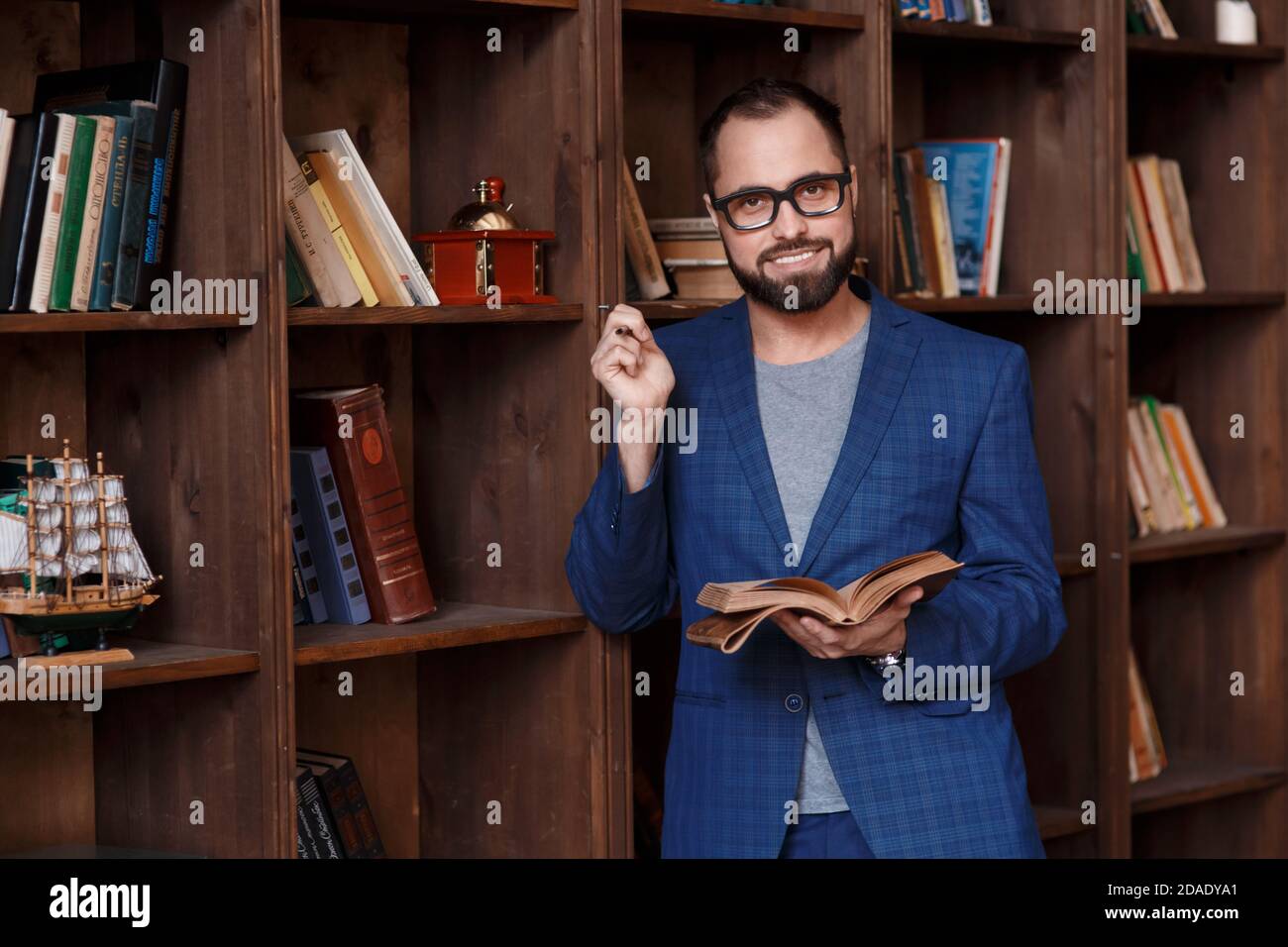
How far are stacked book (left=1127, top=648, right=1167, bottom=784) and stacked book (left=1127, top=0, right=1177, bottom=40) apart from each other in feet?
4.00

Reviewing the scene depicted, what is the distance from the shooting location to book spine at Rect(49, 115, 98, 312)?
1.99 m

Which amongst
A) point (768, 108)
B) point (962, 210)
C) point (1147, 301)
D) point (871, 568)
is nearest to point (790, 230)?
point (768, 108)

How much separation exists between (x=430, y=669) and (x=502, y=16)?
100 cm

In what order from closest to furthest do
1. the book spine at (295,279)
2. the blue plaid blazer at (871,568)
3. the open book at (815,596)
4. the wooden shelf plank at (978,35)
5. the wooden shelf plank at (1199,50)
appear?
the open book at (815,596), the blue plaid blazer at (871,568), the book spine at (295,279), the wooden shelf plank at (978,35), the wooden shelf plank at (1199,50)

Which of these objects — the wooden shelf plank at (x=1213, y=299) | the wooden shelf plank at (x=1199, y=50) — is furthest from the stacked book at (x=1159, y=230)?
the wooden shelf plank at (x=1199, y=50)

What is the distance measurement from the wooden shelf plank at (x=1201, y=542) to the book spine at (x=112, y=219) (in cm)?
190

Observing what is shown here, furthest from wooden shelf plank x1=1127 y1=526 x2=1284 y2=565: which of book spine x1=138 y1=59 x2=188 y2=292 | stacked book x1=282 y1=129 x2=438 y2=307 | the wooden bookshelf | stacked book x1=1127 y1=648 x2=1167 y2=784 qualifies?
book spine x1=138 y1=59 x2=188 y2=292

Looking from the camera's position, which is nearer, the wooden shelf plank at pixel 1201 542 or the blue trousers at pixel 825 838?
the blue trousers at pixel 825 838

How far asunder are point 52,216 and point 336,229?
395 mm

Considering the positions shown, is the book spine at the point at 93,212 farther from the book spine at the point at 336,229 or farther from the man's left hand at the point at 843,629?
the man's left hand at the point at 843,629

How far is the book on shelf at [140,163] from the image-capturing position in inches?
80.4

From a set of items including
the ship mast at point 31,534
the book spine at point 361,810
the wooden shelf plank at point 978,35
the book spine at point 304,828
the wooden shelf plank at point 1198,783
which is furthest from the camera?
the wooden shelf plank at point 1198,783

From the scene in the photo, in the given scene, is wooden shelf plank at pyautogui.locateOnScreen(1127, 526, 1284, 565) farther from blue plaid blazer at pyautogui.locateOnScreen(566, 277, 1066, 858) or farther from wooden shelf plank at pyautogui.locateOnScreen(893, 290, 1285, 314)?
blue plaid blazer at pyautogui.locateOnScreen(566, 277, 1066, 858)
